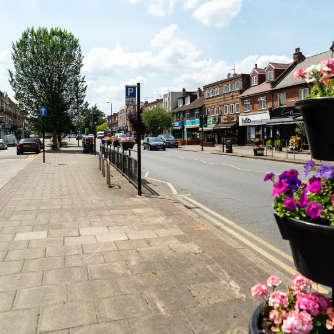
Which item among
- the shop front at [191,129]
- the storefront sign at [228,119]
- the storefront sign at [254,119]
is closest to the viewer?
the storefront sign at [254,119]

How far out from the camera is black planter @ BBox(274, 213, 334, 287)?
1.74 meters

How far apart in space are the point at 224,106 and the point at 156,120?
A: 16.0 m

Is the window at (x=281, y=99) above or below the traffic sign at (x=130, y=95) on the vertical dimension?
above

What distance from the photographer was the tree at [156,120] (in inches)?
2404

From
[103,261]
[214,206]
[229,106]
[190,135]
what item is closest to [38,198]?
[214,206]

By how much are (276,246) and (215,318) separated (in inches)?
102

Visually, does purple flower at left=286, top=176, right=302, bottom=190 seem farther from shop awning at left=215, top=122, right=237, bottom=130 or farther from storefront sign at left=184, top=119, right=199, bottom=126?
storefront sign at left=184, top=119, right=199, bottom=126

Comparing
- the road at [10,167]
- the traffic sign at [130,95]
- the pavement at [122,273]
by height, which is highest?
the traffic sign at [130,95]

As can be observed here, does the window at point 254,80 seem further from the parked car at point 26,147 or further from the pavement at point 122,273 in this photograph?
A: the pavement at point 122,273

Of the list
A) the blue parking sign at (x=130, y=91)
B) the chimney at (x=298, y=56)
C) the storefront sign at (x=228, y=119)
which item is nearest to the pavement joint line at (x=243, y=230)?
the blue parking sign at (x=130, y=91)

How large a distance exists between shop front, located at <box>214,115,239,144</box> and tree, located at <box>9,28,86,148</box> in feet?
65.3

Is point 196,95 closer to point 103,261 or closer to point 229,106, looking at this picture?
point 229,106

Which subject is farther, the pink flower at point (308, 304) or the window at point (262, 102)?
the window at point (262, 102)

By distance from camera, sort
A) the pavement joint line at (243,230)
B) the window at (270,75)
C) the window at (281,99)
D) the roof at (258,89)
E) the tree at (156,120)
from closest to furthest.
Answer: the pavement joint line at (243,230) < the window at (281,99) < the roof at (258,89) < the window at (270,75) < the tree at (156,120)
